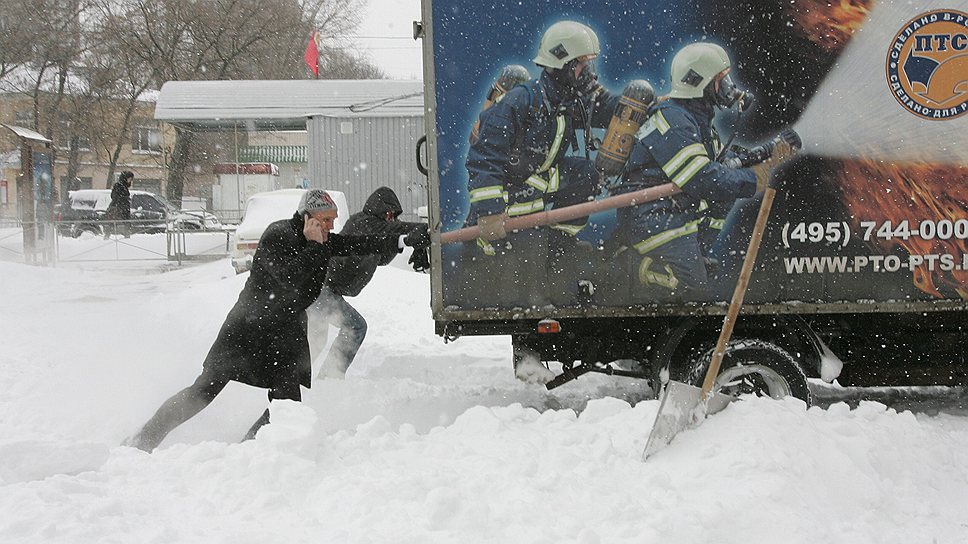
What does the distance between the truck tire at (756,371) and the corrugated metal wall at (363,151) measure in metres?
16.7

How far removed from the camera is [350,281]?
6.88 m

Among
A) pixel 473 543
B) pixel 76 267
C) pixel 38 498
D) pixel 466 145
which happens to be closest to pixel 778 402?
pixel 473 543

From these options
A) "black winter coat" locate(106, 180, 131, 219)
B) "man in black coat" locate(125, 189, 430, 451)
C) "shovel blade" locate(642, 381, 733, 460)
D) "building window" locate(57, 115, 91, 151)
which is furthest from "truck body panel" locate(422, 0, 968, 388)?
"building window" locate(57, 115, 91, 151)

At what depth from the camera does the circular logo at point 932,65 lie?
4898 mm

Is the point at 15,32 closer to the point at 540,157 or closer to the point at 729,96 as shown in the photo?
the point at 540,157

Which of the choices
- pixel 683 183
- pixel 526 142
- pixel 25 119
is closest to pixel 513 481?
pixel 526 142

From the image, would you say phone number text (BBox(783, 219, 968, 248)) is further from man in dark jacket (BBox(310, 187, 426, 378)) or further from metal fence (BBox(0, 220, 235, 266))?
metal fence (BBox(0, 220, 235, 266))

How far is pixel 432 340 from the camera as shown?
880cm

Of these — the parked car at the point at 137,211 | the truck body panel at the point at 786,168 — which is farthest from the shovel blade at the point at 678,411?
the parked car at the point at 137,211

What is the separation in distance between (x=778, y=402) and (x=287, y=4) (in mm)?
43073

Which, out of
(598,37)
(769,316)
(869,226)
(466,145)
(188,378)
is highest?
(598,37)

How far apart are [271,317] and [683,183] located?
272cm

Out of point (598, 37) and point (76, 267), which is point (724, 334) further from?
point (76, 267)

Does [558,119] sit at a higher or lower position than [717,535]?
higher
